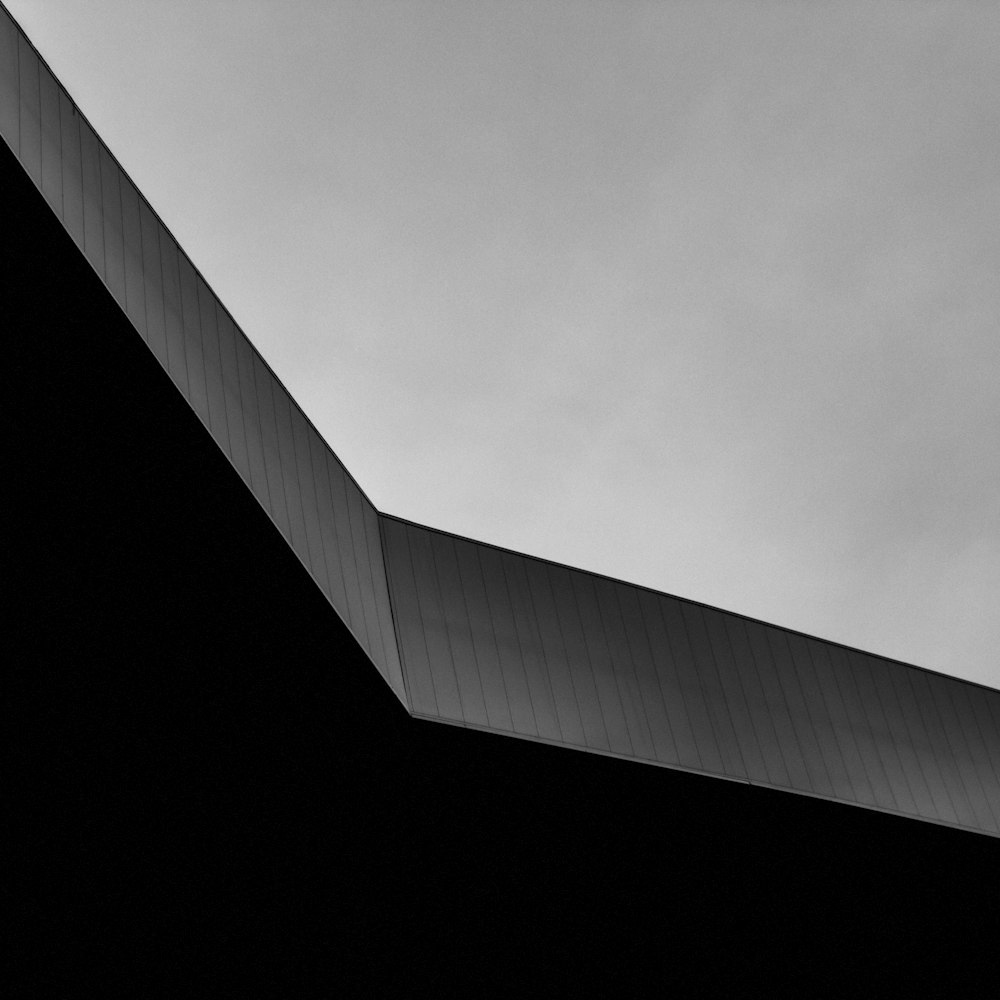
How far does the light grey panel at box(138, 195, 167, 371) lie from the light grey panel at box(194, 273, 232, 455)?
411 millimetres

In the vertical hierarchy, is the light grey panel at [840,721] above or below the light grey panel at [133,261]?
below

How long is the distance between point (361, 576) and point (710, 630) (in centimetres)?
395

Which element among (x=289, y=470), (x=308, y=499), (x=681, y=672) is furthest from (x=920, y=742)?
(x=289, y=470)

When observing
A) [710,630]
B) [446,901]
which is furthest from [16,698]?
[710,630]

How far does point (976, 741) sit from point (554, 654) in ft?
18.2

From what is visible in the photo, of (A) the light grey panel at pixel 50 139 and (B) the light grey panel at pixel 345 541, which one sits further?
(B) the light grey panel at pixel 345 541

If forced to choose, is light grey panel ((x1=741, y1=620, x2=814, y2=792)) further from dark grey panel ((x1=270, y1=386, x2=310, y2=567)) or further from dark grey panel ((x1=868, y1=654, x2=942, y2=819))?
dark grey panel ((x1=270, y1=386, x2=310, y2=567))

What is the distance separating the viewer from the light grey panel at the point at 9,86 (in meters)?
7.14

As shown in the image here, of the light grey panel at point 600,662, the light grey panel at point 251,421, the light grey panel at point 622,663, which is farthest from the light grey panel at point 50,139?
the light grey panel at point 622,663

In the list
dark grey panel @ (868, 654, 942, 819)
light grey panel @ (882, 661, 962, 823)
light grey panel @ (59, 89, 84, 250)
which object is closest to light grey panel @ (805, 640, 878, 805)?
dark grey panel @ (868, 654, 942, 819)

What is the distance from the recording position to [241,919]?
39.2 ft

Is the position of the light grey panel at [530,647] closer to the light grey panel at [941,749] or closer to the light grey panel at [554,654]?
the light grey panel at [554,654]

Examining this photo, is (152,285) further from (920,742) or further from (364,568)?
(920,742)

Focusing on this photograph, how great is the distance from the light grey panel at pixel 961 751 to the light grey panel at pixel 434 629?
6074mm
